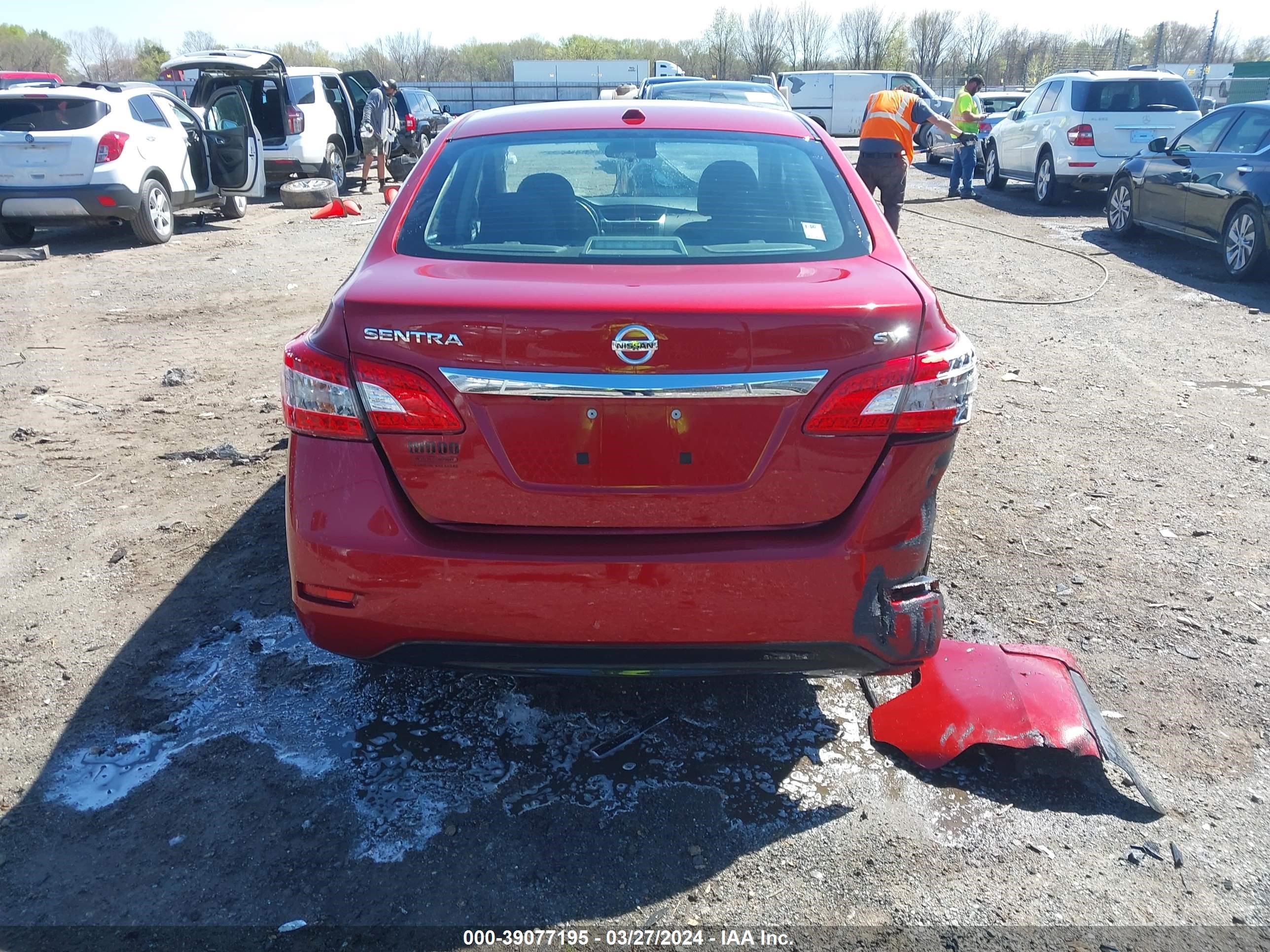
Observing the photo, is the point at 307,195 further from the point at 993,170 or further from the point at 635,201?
the point at 635,201

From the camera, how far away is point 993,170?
1691 cm

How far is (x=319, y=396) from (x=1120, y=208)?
1179cm

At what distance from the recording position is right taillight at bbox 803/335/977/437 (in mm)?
2348

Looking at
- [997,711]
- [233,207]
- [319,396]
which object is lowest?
[233,207]

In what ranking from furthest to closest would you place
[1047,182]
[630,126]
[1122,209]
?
[1047,182], [1122,209], [630,126]

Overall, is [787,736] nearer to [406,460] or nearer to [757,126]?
[406,460]

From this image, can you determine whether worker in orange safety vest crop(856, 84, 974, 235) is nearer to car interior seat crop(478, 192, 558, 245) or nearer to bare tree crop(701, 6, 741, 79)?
car interior seat crop(478, 192, 558, 245)

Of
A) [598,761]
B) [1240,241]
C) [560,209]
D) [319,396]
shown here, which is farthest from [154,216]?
[1240,241]

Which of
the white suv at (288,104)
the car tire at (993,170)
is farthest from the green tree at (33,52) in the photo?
the car tire at (993,170)

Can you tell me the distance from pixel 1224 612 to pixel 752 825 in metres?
2.20

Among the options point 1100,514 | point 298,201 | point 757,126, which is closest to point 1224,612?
point 1100,514

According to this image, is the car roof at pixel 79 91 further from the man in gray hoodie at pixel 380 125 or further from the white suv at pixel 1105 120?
the white suv at pixel 1105 120

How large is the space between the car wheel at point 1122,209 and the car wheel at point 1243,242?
6.87 feet

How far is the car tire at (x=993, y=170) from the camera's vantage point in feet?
54.5
